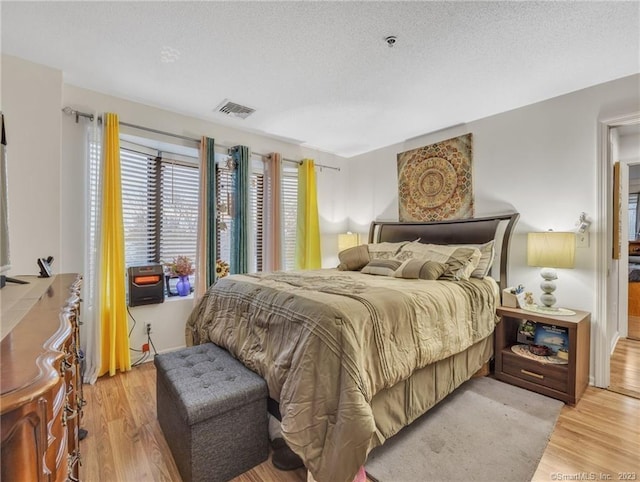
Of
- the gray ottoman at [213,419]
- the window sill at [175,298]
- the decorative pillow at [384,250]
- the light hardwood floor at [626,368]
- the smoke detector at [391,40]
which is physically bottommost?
the light hardwood floor at [626,368]

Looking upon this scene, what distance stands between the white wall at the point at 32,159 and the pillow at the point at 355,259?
8.76 ft

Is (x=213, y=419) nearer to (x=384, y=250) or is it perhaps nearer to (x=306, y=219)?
(x=384, y=250)

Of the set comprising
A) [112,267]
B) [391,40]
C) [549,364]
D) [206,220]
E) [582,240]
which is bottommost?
[549,364]

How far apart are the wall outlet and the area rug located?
1309 millimetres

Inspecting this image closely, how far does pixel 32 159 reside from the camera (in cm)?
229

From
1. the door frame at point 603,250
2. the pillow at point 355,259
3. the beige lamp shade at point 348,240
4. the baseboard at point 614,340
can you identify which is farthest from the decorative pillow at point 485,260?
the beige lamp shade at point 348,240

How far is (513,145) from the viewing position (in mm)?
2996

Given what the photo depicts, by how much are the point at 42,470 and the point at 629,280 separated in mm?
5895

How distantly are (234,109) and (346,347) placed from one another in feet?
8.81

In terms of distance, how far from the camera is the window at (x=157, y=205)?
3072 mm

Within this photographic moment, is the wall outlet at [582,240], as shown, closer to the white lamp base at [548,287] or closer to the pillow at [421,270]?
the white lamp base at [548,287]

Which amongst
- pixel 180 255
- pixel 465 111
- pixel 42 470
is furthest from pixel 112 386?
pixel 465 111

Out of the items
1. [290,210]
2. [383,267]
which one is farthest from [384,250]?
[290,210]

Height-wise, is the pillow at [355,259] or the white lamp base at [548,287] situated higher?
the pillow at [355,259]
